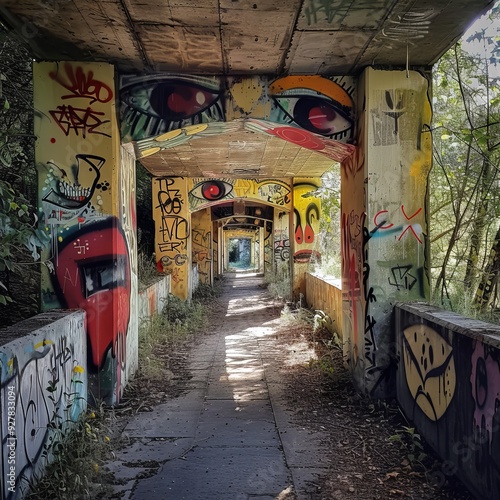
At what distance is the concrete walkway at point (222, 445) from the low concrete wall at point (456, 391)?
990 mm

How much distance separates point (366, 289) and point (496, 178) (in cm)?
232

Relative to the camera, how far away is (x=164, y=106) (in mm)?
5359

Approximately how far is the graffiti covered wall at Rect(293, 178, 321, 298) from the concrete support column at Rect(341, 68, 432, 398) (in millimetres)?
8116

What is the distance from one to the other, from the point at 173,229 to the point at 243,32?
9125 millimetres

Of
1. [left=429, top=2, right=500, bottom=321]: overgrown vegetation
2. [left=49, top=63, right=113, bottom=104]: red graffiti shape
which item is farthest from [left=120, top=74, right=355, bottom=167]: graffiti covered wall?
[left=429, top=2, right=500, bottom=321]: overgrown vegetation

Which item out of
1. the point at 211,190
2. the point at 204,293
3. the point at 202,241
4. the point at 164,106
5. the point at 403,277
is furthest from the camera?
the point at 202,241

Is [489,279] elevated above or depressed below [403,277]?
below

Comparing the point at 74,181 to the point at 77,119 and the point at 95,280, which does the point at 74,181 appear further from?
the point at 95,280

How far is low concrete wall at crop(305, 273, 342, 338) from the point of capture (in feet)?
27.0

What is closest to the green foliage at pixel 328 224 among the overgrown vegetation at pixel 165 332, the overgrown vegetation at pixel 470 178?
the overgrown vegetation at pixel 165 332

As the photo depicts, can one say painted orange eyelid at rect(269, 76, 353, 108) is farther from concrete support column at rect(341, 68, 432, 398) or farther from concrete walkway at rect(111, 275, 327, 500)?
concrete walkway at rect(111, 275, 327, 500)

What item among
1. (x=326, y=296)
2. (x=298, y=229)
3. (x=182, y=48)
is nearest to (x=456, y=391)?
(x=182, y=48)

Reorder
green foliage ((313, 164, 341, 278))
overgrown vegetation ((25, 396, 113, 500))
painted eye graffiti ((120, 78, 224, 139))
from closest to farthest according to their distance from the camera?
overgrown vegetation ((25, 396, 113, 500))
painted eye graffiti ((120, 78, 224, 139))
green foliage ((313, 164, 341, 278))

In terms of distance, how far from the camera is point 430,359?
393 cm
